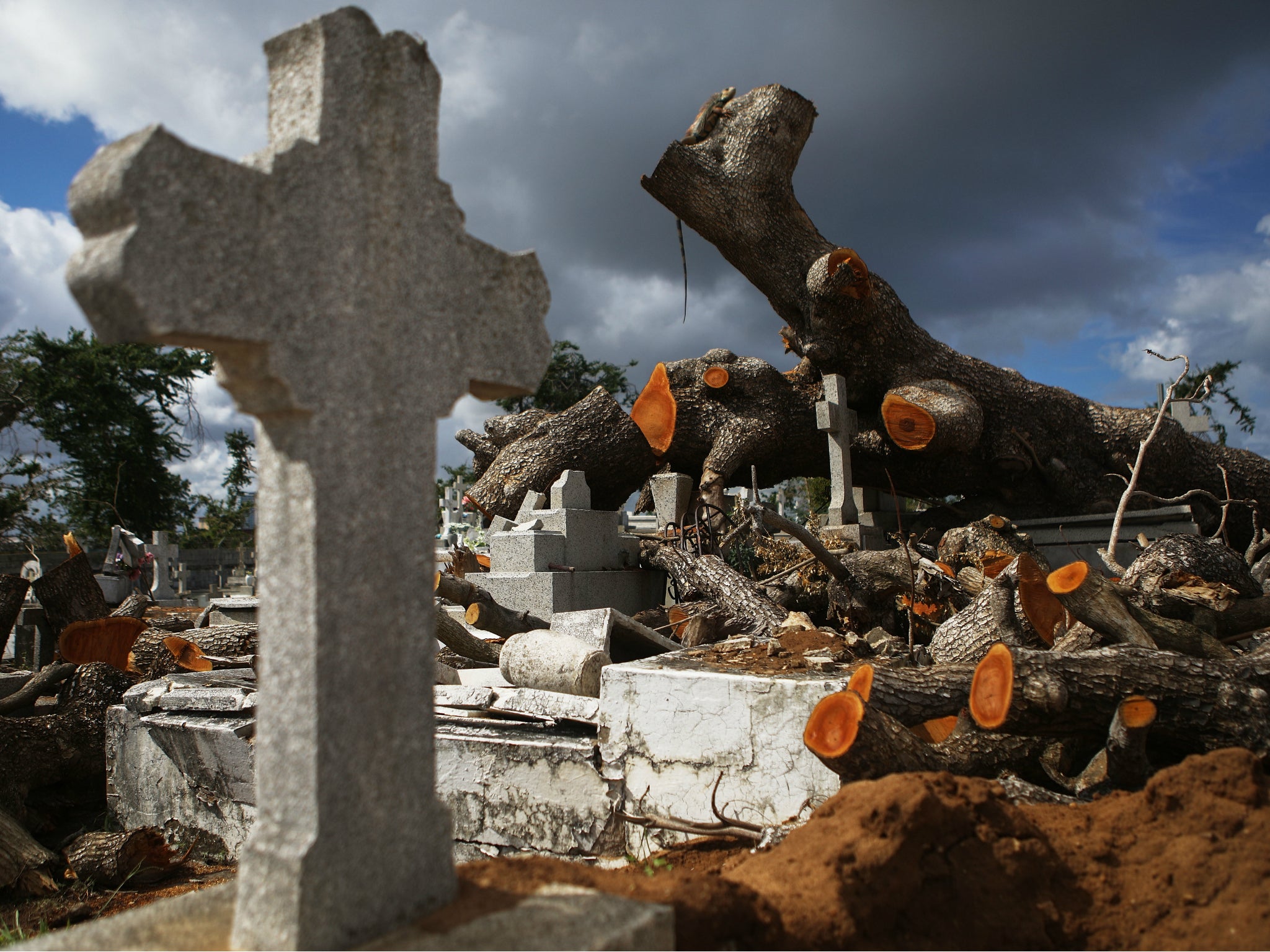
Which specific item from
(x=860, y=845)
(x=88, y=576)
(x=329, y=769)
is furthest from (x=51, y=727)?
(x=860, y=845)

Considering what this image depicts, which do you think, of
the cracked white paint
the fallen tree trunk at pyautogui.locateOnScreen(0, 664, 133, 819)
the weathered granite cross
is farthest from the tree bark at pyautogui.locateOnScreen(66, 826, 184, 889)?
the weathered granite cross

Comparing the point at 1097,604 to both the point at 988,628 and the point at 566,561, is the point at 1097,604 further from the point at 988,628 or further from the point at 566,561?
the point at 566,561

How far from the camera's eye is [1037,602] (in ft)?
17.4

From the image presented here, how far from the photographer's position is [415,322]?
209cm

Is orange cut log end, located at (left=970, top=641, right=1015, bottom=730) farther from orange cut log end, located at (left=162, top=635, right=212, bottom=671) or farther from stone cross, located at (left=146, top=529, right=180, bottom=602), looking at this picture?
stone cross, located at (left=146, top=529, right=180, bottom=602)

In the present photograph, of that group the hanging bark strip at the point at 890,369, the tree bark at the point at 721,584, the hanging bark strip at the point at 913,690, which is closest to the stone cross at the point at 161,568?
the tree bark at the point at 721,584

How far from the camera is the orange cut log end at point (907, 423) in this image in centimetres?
1162

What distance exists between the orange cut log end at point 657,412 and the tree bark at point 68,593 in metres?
7.01

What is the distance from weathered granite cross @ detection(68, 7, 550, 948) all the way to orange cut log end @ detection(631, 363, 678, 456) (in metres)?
9.85

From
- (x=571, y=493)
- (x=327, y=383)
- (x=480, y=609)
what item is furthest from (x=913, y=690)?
(x=571, y=493)

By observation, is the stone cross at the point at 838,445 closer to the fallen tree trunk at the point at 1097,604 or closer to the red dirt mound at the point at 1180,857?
the fallen tree trunk at the point at 1097,604

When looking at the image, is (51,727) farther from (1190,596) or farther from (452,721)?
(1190,596)

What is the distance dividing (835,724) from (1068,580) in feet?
6.44

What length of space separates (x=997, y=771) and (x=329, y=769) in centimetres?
309
